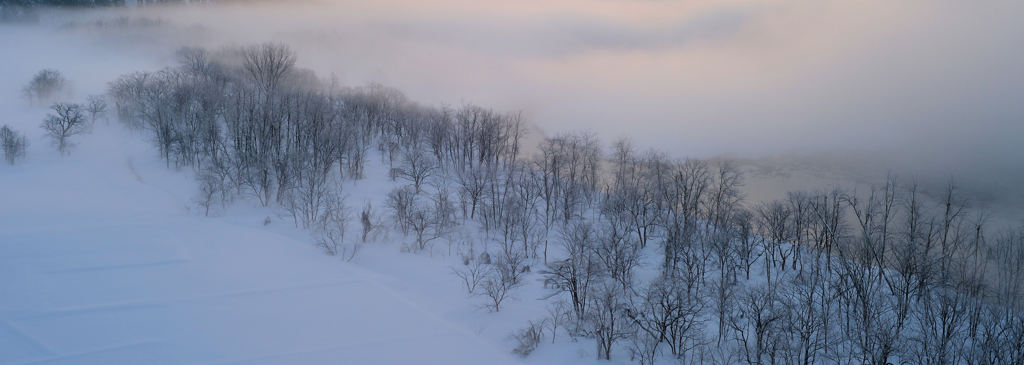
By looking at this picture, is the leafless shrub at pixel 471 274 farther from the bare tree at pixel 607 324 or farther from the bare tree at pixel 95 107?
the bare tree at pixel 95 107

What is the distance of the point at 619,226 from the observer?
1880 inches

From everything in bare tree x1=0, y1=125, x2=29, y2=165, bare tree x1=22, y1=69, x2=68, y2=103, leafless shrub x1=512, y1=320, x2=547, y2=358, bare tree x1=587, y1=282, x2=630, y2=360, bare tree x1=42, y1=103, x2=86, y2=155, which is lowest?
leafless shrub x1=512, y1=320, x2=547, y2=358

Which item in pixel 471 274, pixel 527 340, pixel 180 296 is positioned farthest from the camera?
pixel 471 274

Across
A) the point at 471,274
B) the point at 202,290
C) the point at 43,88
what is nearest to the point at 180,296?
the point at 202,290

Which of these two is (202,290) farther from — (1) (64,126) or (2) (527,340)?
(1) (64,126)

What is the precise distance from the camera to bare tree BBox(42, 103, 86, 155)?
53969 mm

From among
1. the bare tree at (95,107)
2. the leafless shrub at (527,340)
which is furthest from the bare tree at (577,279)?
the bare tree at (95,107)

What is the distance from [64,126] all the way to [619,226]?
5679 cm

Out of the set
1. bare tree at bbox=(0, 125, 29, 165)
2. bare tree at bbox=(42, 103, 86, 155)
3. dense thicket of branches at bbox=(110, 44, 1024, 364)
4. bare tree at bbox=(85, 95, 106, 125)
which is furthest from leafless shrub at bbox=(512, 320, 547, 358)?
bare tree at bbox=(85, 95, 106, 125)

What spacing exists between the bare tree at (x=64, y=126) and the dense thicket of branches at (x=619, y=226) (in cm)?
457

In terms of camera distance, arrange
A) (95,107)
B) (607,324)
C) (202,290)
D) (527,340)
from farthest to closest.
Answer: (95,107)
(202,290)
(607,324)
(527,340)

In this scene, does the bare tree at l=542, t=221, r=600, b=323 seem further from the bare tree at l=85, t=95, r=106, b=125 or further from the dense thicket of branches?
the bare tree at l=85, t=95, r=106, b=125

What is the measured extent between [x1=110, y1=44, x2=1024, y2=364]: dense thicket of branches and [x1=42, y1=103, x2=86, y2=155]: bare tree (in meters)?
4.57

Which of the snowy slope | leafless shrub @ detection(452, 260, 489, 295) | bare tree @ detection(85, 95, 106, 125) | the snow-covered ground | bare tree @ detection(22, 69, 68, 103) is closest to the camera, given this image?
the snowy slope
